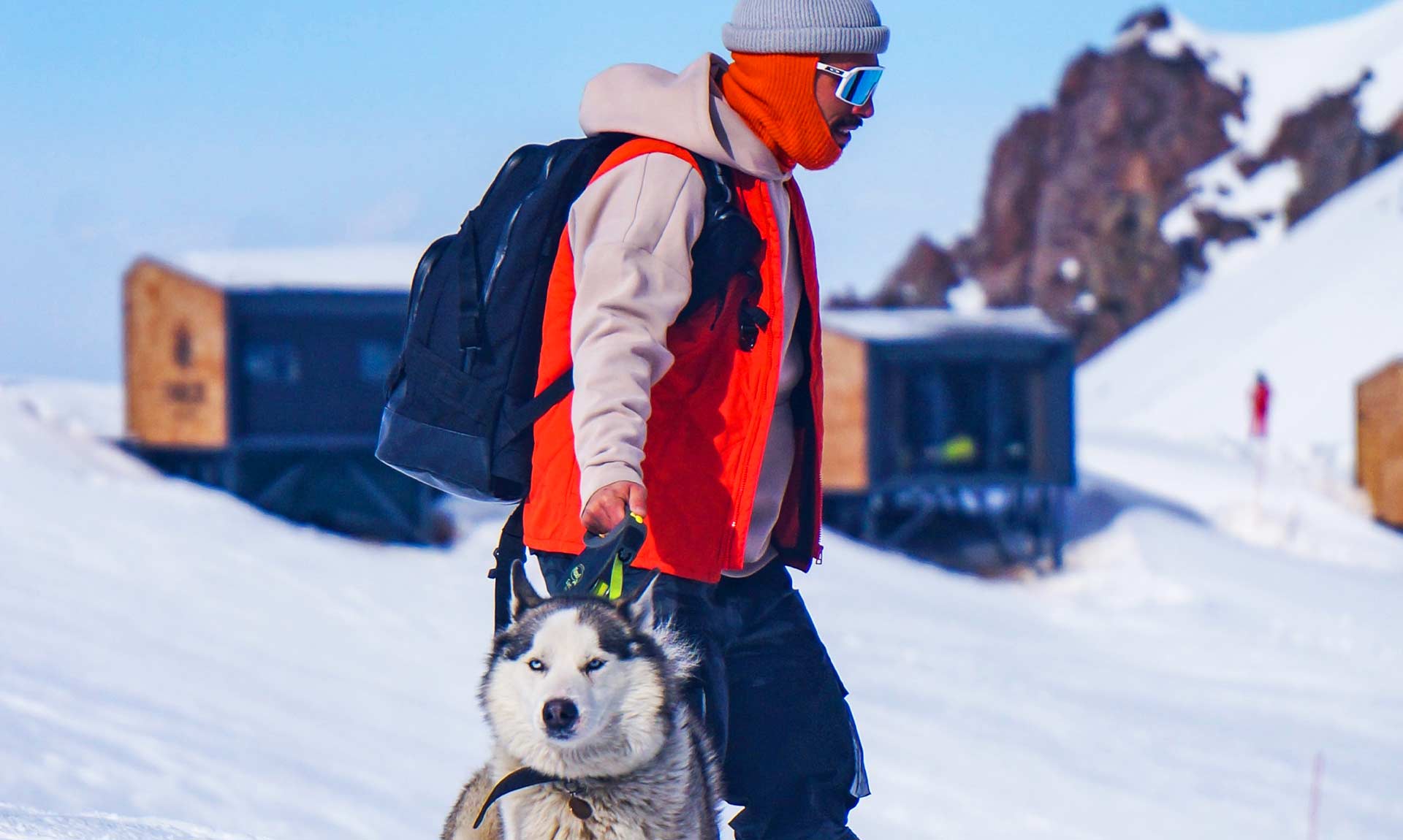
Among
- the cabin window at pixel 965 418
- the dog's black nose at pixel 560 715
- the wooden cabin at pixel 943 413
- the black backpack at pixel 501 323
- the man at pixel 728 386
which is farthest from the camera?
the cabin window at pixel 965 418

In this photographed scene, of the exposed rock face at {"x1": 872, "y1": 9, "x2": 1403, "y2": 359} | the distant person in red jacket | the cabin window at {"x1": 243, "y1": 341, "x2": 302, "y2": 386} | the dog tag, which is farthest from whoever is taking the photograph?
the exposed rock face at {"x1": 872, "y1": 9, "x2": 1403, "y2": 359}

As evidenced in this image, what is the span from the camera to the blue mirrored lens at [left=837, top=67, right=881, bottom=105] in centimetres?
267

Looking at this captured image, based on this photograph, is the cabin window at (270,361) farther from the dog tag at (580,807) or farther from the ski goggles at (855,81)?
the dog tag at (580,807)

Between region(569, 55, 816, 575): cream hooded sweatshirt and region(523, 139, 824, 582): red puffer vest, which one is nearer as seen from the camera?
region(569, 55, 816, 575): cream hooded sweatshirt

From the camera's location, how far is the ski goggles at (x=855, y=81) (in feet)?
8.75

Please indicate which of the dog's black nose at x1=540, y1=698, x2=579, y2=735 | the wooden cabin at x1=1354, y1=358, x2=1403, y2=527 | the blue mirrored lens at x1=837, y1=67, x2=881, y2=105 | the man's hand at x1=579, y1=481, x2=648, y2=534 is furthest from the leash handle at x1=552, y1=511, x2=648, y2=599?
the wooden cabin at x1=1354, y1=358, x2=1403, y2=527

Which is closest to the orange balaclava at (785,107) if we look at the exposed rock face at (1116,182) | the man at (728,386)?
the man at (728,386)

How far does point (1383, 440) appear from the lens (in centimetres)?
2612

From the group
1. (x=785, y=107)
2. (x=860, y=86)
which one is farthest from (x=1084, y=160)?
(x=785, y=107)

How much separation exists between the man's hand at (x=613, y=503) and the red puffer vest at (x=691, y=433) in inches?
6.0

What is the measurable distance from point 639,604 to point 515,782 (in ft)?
1.10

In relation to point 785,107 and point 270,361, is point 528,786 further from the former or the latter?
point 270,361

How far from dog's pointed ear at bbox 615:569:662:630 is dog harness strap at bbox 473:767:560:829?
282 millimetres

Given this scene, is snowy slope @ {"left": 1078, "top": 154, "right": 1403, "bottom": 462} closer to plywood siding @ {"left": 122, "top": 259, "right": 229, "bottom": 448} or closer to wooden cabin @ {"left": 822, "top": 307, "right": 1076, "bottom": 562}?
wooden cabin @ {"left": 822, "top": 307, "right": 1076, "bottom": 562}
